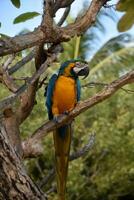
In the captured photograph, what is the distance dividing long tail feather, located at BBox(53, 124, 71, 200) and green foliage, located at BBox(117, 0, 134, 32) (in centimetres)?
88

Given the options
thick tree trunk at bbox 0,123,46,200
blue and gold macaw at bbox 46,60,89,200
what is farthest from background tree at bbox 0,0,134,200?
blue and gold macaw at bbox 46,60,89,200

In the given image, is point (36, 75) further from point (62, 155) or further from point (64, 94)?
point (64, 94)

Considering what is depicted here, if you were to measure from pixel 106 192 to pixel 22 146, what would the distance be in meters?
7.29

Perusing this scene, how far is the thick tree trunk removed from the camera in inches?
58.7

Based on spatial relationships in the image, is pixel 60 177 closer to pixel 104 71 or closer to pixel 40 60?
→ pixel 40 60

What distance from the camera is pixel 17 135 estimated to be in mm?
1892

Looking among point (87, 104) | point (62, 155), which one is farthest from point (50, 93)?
point (87, 104)

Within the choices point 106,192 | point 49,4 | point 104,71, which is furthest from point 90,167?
point 49,4

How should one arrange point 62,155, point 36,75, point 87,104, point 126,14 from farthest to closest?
point 62,155
point 87,104
point 36,75
point 126,14

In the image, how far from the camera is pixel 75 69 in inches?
105

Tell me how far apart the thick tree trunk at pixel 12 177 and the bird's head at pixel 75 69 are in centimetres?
113

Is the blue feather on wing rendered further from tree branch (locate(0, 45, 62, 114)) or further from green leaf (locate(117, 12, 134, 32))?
green leaf (locate(117, 12, 134, 32))

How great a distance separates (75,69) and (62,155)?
639 millimetres

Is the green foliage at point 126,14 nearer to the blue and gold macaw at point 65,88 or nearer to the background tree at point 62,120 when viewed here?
the background tree at point 62,120
